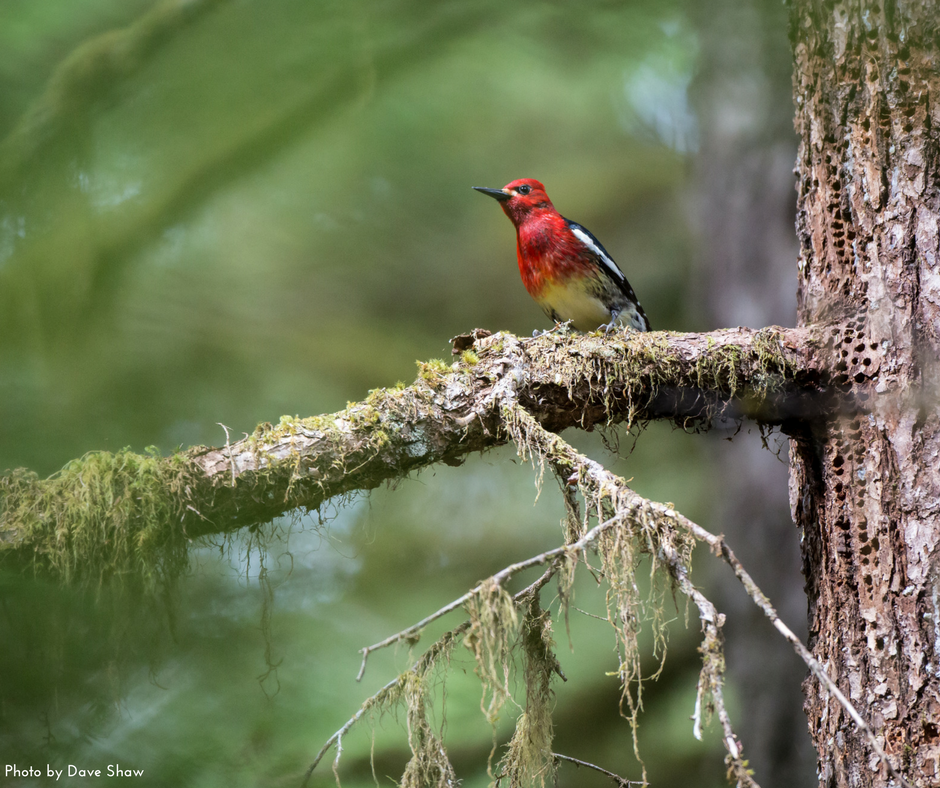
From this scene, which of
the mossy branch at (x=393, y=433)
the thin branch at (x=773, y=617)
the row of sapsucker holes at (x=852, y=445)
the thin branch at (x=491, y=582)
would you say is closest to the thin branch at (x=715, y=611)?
the thin branch at (x=773, y=617)

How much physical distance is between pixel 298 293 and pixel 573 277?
127 inches

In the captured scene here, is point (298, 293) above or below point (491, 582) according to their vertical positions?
above

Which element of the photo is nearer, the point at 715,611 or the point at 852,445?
the point at 715,611

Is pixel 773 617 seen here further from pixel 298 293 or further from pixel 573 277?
pixel 298 293

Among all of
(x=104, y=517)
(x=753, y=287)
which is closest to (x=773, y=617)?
→ (x=104, y=517)

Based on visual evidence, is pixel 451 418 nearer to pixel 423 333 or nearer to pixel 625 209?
pixel 423 333

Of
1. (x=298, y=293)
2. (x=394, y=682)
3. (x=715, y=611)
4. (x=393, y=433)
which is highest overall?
(x=298, y=293)

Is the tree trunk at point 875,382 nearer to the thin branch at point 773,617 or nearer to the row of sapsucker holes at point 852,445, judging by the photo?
the row of sapsucker holes at point 852,445

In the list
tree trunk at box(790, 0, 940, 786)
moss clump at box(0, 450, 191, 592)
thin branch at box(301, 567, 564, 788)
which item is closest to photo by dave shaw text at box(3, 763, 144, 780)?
moss clump at box(0, 450, 191, 592)

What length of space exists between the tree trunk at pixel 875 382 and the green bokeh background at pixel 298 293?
2.66ft

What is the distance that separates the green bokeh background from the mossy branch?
159 mm

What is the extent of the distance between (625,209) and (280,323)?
346cm

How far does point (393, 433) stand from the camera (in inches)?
83.3

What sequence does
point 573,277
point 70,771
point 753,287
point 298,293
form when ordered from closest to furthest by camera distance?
point 70,771, point 573,277, point 753,287, point 298,293
